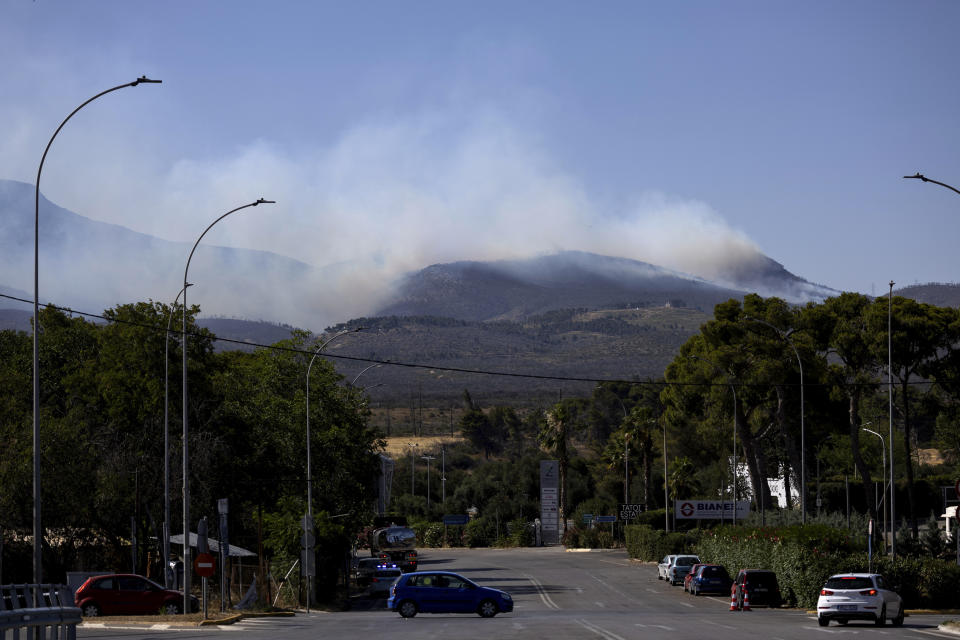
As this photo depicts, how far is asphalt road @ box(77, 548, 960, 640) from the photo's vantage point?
27.1 m

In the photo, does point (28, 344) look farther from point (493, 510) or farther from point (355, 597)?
point (493, 510)

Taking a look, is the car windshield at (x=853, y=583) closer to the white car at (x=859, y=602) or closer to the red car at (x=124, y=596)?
the white car at (x=859, y=602)

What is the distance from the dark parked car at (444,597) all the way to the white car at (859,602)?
402 inches

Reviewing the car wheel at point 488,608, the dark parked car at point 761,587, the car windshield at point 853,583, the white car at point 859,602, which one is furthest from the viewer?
the dark parked car at point 761,587

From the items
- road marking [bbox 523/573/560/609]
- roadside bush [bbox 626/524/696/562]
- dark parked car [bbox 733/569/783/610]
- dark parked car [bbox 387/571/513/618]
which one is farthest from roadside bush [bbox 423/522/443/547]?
dark parked car [bbox 387/571/513/618]

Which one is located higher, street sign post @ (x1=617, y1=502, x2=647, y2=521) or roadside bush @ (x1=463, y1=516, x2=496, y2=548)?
street sign post @ (x1=617, y1=502, x2=647, y2=521)

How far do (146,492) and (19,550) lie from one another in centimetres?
630

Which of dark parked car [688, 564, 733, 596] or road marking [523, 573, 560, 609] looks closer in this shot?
road marking [523, 573, 560, 609]

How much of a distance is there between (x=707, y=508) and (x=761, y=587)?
3069cm

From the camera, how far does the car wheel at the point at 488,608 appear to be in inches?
1464

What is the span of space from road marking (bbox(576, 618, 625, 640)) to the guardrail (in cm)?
1197

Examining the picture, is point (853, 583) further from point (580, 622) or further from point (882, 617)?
point (580, 622)

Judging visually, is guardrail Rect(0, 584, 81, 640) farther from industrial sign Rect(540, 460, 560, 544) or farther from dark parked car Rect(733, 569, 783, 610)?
industrial sign Rect(540, 460, 560, 544)

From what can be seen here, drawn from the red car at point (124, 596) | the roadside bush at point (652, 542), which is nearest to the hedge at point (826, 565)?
the red car at point (124, 596)
